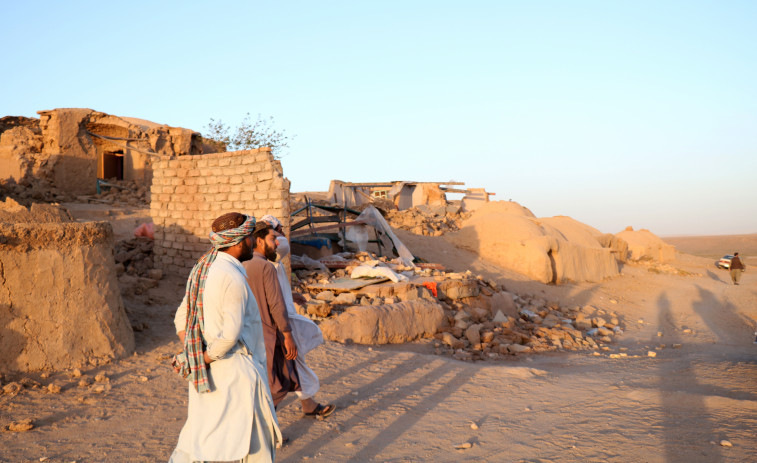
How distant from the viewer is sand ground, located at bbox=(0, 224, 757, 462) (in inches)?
139

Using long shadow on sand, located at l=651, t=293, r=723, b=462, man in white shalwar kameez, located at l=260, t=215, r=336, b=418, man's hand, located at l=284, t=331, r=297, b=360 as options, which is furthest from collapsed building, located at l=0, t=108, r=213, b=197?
long shadow on sand, located at l=651, t=293, r=723, b=462

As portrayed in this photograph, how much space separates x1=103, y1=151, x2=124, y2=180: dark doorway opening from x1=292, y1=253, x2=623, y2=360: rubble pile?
1127cm

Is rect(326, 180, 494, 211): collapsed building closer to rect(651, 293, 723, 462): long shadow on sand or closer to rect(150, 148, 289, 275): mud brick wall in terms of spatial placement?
rect(150, 148, 289, 275): mud brick wall

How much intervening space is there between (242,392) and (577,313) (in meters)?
9.83

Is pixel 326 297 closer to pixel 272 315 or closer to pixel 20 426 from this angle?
pixel 272 315

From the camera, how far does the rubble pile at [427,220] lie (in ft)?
55.6

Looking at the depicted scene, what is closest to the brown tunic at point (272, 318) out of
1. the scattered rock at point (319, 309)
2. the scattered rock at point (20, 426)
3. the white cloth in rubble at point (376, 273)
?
the scattered rock at point (20, 426)

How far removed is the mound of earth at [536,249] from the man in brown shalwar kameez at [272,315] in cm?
1067

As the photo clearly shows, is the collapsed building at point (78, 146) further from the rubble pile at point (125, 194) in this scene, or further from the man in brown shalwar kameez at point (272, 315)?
the man in brown shalwar kameez at point (272, 315)

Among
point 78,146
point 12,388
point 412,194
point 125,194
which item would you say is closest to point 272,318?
point 12,388

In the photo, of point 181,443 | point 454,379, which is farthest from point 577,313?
point 181,443

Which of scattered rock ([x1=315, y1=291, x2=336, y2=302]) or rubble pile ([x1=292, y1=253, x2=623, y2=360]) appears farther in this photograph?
scattered rock ([x1=315, y1=291, x2=336, y2=302])

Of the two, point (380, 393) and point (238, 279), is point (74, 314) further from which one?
point (238, 279)

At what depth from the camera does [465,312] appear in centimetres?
848
